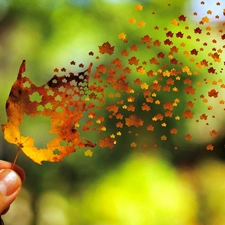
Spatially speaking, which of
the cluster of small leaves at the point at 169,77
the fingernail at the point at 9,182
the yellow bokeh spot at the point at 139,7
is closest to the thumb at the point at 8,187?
the fingernail at the point at 9,182

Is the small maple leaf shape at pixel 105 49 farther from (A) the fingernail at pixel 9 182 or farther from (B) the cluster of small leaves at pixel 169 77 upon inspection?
(A) the fingernail at pixel 9 182

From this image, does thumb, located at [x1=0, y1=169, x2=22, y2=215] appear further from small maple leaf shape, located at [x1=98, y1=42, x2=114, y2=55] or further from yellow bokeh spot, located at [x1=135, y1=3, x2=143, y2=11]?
yellow bokeh spot, located at [x1=135, y1=3, x2=143, y2=11]

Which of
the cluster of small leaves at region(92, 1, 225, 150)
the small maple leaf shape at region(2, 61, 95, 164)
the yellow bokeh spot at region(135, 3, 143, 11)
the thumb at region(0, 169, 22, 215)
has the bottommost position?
the thumb at region(0, 169, 22, 215)

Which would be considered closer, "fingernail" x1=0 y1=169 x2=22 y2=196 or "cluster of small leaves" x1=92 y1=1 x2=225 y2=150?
"fingernail" x1=0 y1=169 x2=22 y2=196

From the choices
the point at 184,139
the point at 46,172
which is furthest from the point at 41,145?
the point at 184,139

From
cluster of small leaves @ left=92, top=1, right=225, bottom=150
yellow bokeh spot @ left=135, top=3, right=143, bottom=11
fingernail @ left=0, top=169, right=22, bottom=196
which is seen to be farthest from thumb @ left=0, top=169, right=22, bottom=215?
yellow bokeh spot @ left=135, top=3, right=143, bottom=11

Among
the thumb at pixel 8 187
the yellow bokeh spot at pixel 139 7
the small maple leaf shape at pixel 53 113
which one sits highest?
the yellow bokeh spot at pixel 139 7

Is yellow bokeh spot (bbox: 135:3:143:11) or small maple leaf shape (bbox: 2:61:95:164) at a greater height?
yellow bokeh spot (bbox: 135:3:143:11)

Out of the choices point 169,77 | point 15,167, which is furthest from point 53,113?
point 169,77

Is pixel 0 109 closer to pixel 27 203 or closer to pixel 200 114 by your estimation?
pixel 27 203
